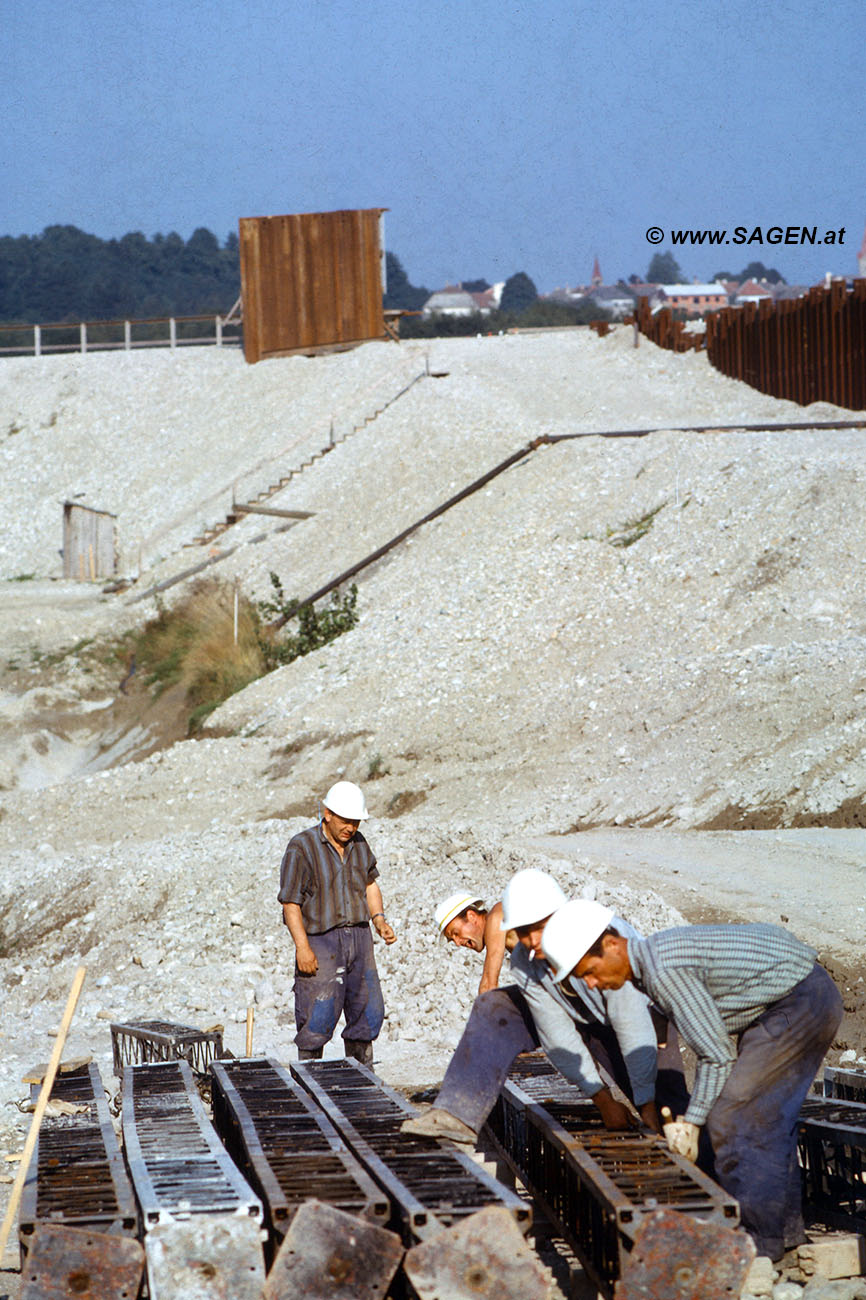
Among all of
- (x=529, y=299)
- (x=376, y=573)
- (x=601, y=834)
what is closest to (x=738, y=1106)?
(x=601, y=834)

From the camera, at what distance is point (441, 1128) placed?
5.95 metres

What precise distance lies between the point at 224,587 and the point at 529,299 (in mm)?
100253

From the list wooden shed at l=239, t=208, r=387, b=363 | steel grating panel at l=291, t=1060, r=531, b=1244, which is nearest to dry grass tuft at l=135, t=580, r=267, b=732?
wooden shed at l=239, t=208, r=387, b=363

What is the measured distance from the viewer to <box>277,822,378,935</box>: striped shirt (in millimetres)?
7825

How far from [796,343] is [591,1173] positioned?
Answer: 28884 mm

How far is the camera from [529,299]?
406 ft

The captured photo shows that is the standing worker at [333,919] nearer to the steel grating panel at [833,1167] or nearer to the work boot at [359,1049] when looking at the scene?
the work boot at [359,1049]

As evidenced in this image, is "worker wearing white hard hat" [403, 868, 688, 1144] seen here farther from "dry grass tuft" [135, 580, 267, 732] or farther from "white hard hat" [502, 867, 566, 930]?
"dry grass tuft" [135, 580, 267, 732]

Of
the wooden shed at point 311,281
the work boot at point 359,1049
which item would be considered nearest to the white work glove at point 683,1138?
the work boot at point 359,1049

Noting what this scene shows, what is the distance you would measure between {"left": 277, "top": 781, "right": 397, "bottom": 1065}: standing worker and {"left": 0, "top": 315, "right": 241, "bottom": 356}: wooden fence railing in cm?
3726

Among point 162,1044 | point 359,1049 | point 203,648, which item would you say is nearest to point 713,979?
point 359,1049

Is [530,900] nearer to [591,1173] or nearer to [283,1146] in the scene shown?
[591,1173]

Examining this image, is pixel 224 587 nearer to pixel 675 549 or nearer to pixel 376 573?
pixel 376 573

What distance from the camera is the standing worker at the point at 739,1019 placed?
5312 millimetres
